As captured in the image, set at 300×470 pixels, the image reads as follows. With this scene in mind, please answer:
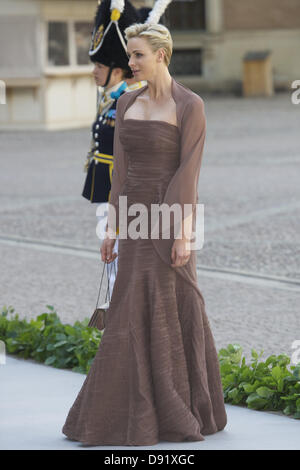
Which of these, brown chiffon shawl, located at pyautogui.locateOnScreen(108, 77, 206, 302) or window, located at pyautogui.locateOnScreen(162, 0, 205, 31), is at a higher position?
window, located at pyautogui.locateOnScreen(162, 0, 205, 31)

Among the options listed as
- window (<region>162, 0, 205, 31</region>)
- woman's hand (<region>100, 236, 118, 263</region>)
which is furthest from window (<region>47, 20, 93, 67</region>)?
woman's hand (<region>100, 236, 118, 263</region>)

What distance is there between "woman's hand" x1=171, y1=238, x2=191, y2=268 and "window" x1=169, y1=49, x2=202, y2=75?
94.8 ft

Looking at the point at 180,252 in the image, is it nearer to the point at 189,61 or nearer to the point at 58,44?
the point at 58,44

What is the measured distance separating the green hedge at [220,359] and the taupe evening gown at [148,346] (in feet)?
1.81

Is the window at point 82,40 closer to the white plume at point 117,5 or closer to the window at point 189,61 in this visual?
the window at point 189,61

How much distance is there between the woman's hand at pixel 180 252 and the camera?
13.2ft

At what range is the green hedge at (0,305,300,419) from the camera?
15.2 feet

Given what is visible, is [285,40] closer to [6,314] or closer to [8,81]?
[8,81]

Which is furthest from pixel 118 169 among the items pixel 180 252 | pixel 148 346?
pixel 148 346

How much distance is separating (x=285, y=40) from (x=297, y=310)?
2614 cm

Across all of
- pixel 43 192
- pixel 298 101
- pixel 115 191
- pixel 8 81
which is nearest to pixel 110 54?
pixel 115 191

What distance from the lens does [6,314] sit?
6.04 m

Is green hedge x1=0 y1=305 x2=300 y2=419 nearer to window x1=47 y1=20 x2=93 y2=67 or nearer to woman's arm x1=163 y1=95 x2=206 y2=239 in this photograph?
woman's arm x1=163 y1=95 x2=206 y2=239

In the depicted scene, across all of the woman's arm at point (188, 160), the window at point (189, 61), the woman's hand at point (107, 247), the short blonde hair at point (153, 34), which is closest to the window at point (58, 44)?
the window at point (189, 61)
